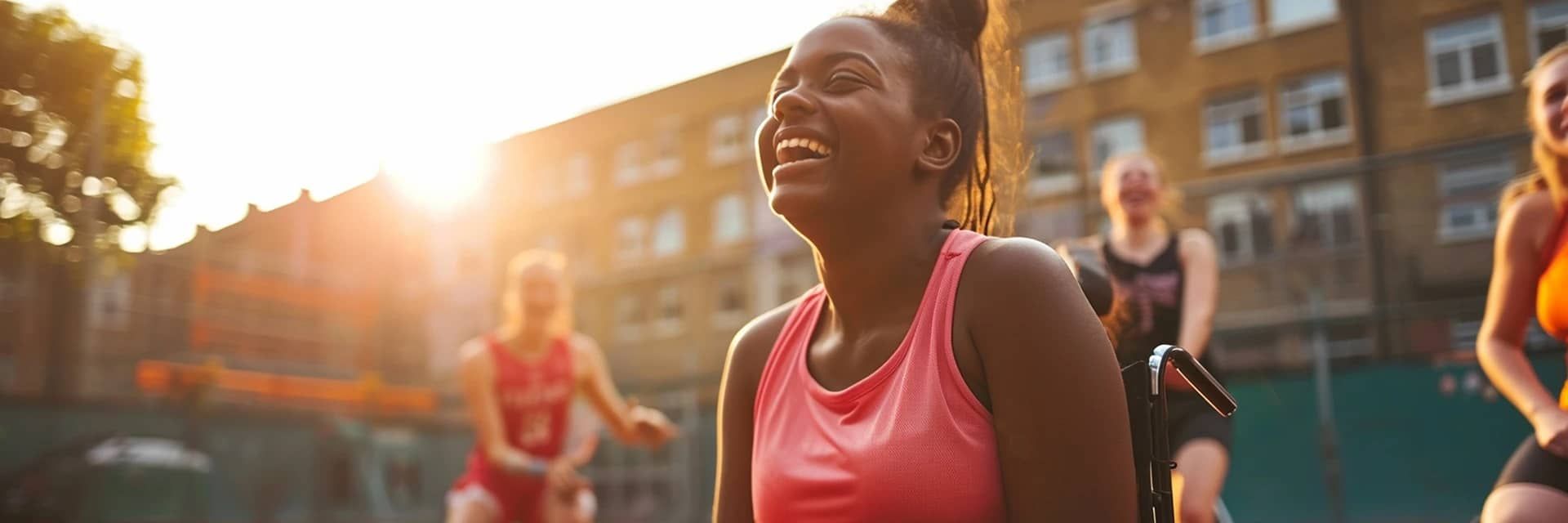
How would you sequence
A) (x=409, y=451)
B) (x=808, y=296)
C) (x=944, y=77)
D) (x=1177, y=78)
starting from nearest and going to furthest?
1. (x=944, y=77)
2. (x=808, y=296)
3. (x=409, y=451)
4. (x=1177, y=78)

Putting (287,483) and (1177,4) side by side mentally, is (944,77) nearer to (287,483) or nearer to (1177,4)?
(287,483)

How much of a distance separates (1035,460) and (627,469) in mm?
15217

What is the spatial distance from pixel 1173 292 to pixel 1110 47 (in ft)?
75.0

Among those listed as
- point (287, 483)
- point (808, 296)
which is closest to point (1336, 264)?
point (287, 483)

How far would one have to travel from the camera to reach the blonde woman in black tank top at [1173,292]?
3.64 metres

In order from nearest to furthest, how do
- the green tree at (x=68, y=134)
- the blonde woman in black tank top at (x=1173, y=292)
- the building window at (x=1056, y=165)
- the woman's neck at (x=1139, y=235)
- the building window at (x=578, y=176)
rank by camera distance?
1. the blonde woman in black tank top at (x=1173, y=292)
2. the woman's neck at (x=1139, y=235)
3. the green tree at (x=68, y=134)
4. the building window at (x=1056, y=165)
5. the building window at (x=578, y=176)

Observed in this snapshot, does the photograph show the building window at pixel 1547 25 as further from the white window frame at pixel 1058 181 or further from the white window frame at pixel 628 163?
the white window frame at pixel 628 163

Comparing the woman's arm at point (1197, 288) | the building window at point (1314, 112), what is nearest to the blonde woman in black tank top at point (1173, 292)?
the woman's arm at point (1197, 288)

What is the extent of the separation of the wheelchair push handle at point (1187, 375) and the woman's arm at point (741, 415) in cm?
50

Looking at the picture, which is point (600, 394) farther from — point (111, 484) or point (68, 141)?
point (111, 484)

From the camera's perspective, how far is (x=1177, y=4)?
2502 centimetres

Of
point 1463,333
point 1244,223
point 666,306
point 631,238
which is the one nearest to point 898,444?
point 1463,333

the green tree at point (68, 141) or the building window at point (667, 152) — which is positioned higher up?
the building window at point (667, 152)

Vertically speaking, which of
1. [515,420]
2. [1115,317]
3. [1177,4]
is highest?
[1177,4]
